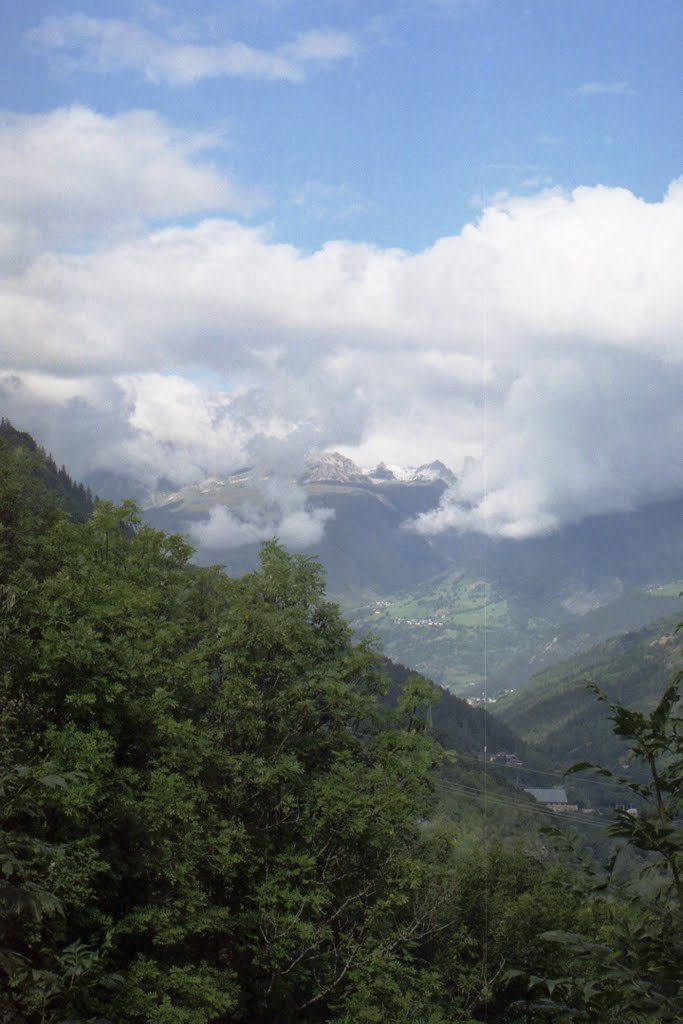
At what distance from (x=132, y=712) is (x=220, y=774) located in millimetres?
5345

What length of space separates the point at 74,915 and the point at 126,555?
1766 cm

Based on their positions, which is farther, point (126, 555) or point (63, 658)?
point (126, 555)

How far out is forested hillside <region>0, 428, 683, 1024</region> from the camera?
19.0 meters

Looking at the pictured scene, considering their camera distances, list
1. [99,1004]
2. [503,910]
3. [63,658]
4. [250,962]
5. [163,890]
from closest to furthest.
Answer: [99,1004], [63,658], [163,890], [250,962], [503,910]

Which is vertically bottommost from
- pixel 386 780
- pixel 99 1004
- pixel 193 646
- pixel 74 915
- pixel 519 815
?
pixel 519 815

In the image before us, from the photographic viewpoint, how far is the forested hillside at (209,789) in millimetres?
18953

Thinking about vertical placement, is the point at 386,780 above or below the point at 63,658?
below

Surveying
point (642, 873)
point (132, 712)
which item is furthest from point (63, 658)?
point (642, 873)

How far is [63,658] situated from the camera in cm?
2064

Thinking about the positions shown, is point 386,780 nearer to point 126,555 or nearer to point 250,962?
point 250,962

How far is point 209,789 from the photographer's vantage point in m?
26.7

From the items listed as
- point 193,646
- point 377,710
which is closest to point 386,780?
point 377,710

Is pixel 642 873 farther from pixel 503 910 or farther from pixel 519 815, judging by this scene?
pixel 519 815

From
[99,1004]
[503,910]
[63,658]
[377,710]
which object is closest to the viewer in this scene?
[99,1004]
